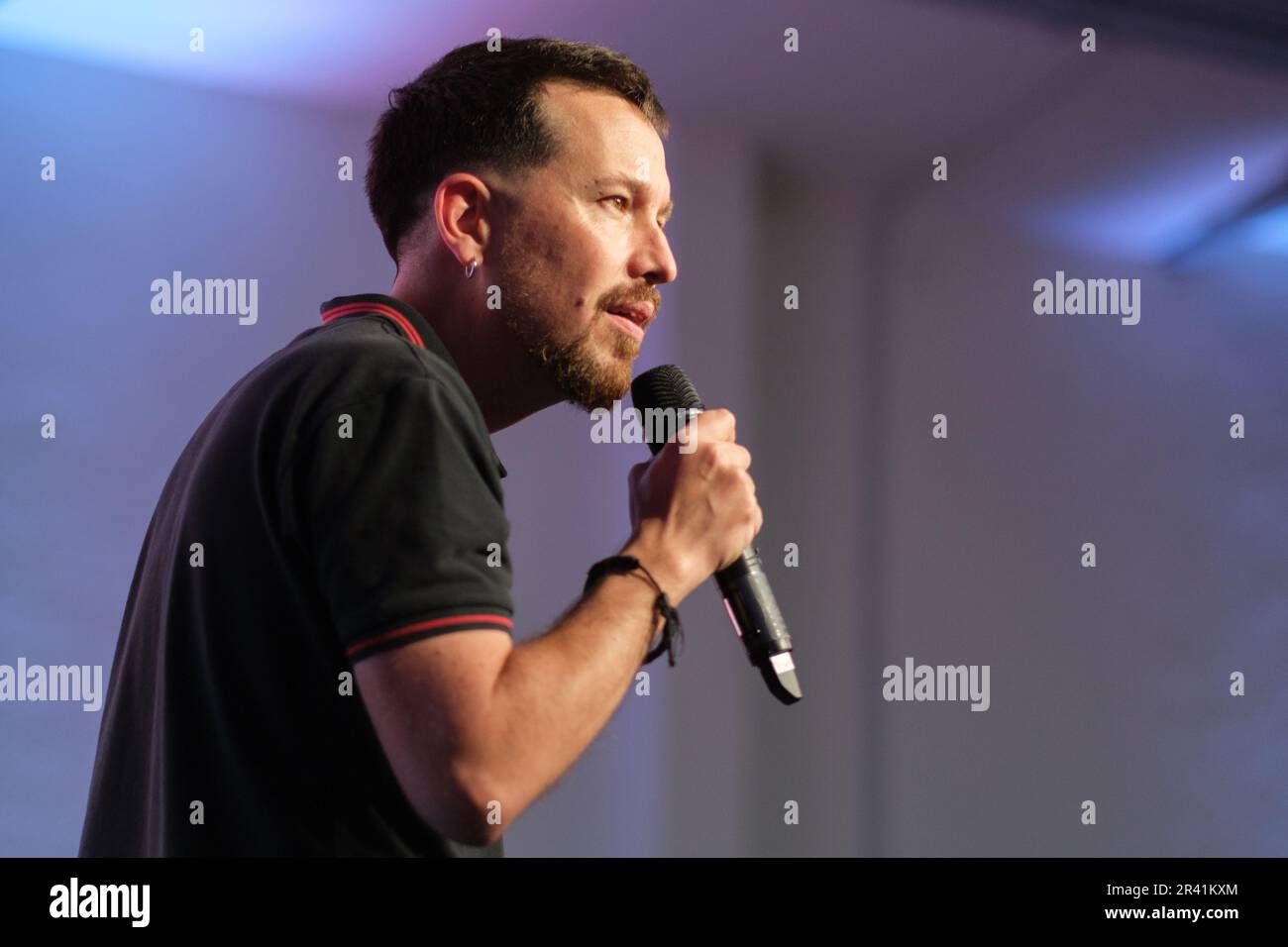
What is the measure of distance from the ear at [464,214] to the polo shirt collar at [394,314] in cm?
15

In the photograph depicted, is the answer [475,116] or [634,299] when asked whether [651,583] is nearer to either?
[634,299]

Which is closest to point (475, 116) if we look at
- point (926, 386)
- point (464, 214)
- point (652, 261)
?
point (464, 214)

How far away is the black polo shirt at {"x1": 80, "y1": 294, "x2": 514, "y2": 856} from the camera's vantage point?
0.76m

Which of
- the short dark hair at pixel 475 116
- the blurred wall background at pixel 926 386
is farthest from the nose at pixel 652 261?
the blurred wall background at pixel 926 386

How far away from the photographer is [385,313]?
3.31 feet

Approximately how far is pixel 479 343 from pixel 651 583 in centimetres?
38

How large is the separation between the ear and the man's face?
1.0 inches

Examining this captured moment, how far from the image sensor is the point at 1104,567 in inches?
111

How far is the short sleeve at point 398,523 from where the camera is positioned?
2.43ft

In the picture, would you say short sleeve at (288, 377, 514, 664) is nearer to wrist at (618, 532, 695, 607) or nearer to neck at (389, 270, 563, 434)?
wrist at (618, 532, 695, 607)

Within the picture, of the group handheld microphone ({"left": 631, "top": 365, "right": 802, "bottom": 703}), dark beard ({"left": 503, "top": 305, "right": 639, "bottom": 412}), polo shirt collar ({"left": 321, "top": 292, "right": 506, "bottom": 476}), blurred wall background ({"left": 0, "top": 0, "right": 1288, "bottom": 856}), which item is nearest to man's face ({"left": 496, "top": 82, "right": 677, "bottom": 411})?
dark beard ({"left": 503, "top": 305, "right": 639, "bottom": 412})

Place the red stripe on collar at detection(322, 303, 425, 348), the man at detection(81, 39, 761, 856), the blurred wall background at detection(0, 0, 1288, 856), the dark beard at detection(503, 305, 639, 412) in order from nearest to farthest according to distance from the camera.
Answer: the man at detection(81, 39, 761, 856)
the red stripe on collar at detection(322, 303, 425, 348)
the dark beard at detection(503, 305, 639, 412)
the blurred wall background at detection(0, 0, 1288, 856)
